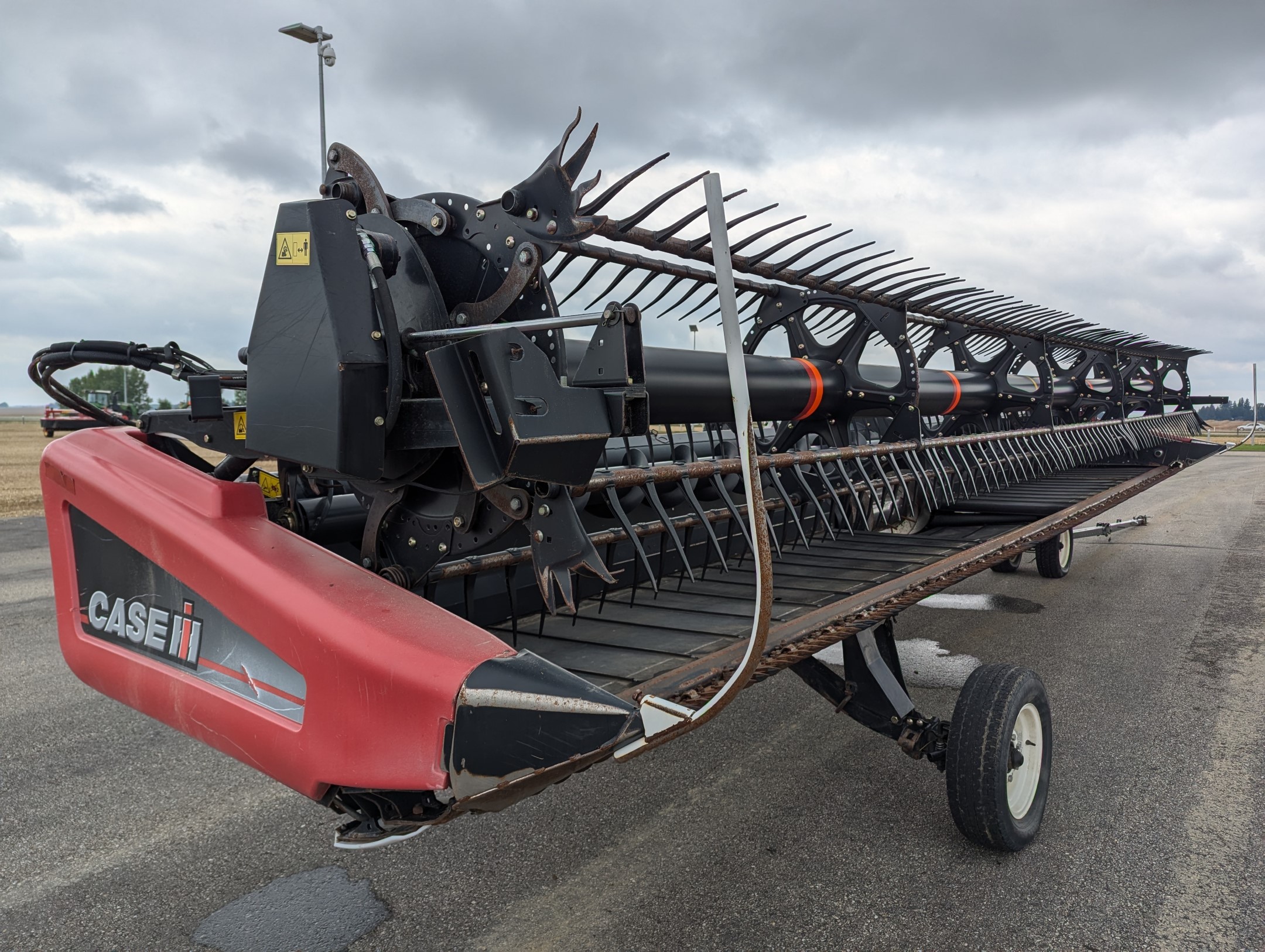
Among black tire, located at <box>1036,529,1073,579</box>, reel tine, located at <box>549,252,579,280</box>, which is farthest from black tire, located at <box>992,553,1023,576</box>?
reel tine, located at <box>549,252,579,280</box>

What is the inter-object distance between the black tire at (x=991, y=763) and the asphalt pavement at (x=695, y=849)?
0.34ft

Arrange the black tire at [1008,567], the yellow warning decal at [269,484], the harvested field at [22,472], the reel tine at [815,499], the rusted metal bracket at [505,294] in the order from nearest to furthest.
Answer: the rusted metal bracket at [505,294], the yellow warning decal at [269,484], the reel tine at [815,499], the black tire at [1008,567], the harvested field at [22,472]

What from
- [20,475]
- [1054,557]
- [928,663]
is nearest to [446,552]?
[928,663]

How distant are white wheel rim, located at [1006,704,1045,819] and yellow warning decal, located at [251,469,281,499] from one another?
2.44 metres

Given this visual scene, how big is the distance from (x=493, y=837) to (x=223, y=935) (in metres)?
0.85

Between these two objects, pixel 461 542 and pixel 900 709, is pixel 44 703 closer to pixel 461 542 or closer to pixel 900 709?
pixel 461 542

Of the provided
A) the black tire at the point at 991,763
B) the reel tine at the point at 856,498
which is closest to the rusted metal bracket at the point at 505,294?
the black tire at the point at 991,763

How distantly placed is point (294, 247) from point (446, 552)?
32.0 inches

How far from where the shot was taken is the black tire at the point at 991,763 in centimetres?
280

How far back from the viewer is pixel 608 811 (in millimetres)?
3195

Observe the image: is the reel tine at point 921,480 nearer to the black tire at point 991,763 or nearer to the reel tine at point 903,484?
the reel tine at point 903,484

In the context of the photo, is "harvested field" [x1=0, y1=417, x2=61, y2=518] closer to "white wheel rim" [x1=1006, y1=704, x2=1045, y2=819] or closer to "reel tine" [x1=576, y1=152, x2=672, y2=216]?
"reel tine" [x1=576, y1=152, x2=672, y2=216]

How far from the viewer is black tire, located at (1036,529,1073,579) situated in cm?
739

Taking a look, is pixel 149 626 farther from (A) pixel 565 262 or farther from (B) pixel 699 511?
(A) pixel 565 262
